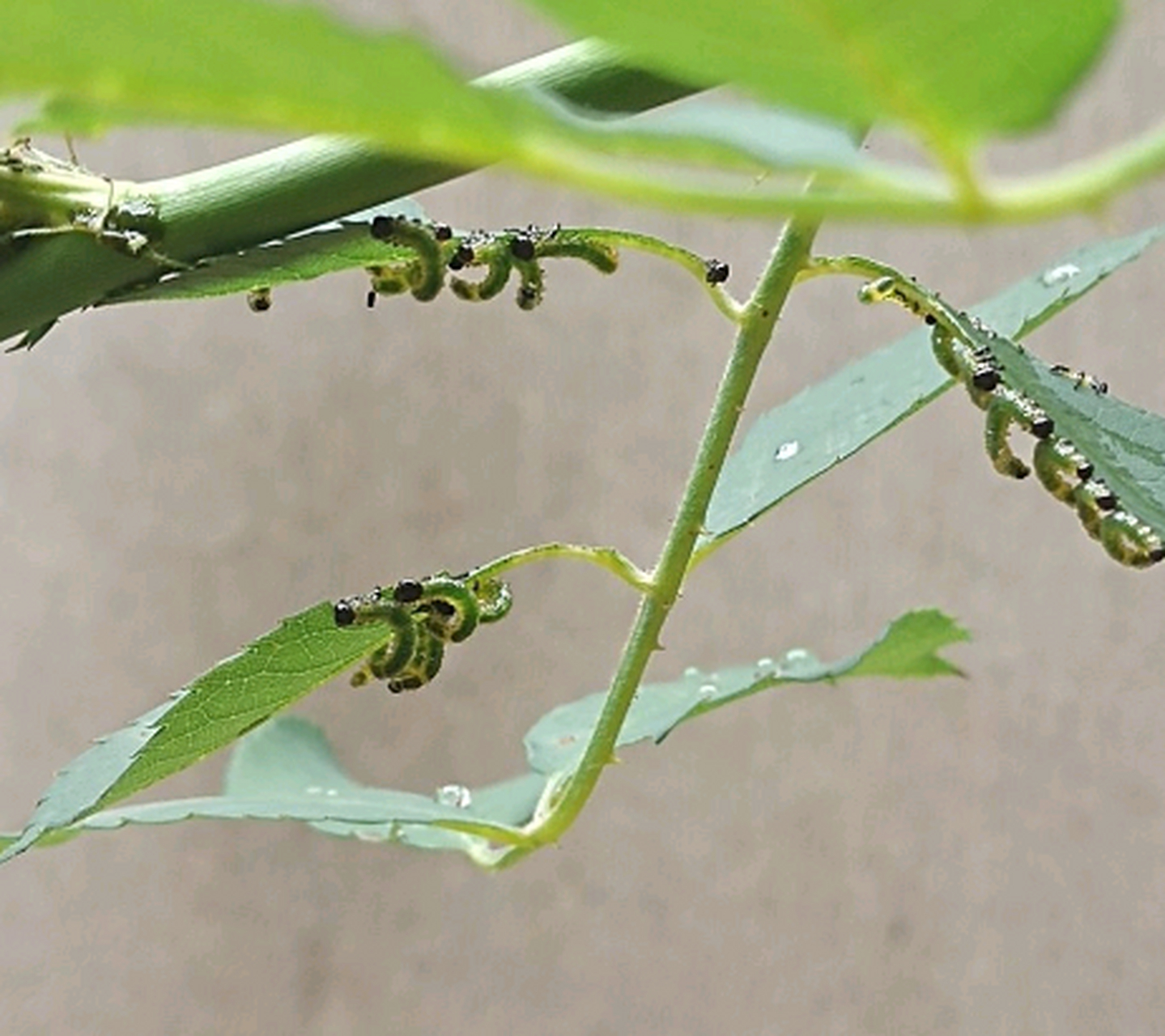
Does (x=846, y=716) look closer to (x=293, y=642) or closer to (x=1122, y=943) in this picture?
(x=1122, y=943)

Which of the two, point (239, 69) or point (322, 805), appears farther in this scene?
point (322, 805)

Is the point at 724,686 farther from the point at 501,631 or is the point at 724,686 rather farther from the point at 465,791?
the point at 501,631

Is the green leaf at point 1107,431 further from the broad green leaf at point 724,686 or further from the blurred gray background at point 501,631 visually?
the blurred gray background at point 501,631

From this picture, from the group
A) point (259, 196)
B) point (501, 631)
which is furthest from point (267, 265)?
point (501, 631)

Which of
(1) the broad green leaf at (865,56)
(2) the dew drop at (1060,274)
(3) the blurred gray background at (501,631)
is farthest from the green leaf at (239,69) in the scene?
(3) the blurred gray background at (501,631)

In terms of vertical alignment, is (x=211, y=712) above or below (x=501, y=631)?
below

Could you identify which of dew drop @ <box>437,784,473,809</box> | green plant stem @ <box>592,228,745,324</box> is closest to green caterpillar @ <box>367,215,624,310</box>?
green plant stem @ <box>592,228,745,324</box>

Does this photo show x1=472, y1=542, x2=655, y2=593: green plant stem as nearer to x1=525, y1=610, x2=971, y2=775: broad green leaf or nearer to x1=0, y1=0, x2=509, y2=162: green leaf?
x1=525, y1=610, x2=971, y2=775: broad green leaf
